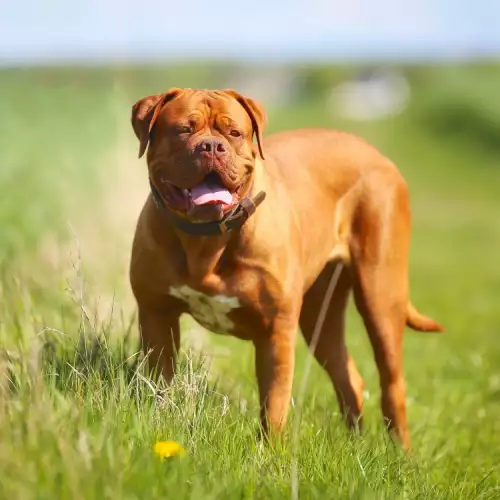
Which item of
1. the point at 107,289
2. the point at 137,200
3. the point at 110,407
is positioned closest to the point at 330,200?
the point at 110,407

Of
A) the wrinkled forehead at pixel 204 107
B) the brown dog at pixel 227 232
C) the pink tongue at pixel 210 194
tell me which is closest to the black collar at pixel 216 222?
the brown dog at pixel 227 232

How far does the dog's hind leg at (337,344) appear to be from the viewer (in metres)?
5.59

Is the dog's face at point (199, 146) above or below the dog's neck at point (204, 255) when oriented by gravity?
above

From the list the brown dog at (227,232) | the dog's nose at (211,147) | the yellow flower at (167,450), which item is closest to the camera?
the yellow flower at (167,450)

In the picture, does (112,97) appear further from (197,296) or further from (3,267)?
(197,296)

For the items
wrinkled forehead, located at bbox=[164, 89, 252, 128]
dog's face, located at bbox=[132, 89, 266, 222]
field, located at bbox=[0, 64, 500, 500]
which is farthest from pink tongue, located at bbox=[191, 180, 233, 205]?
field, located at bbox=[0, 64, 500, 500]

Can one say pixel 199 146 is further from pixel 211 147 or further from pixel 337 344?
pixel 337 344

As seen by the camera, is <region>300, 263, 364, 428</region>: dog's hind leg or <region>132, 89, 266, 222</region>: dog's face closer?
<region>132, 89, 266, 222</region>: dog's face

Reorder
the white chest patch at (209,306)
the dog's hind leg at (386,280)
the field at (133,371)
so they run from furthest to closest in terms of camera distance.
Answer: the dog's hind leg at (386,280) → the white chest patch at (209,306) → the field at (133,371)

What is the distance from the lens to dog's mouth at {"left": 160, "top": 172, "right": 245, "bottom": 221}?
4.25 metres

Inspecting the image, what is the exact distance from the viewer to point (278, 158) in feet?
16.7

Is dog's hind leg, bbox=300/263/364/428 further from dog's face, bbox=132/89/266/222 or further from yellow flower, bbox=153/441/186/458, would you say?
yellow flower, bbox=153/441/186/458

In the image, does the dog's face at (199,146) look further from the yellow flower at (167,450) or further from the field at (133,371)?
the yellow flower at (167,450)

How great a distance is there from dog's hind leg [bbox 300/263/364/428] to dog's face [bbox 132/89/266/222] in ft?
4.34
